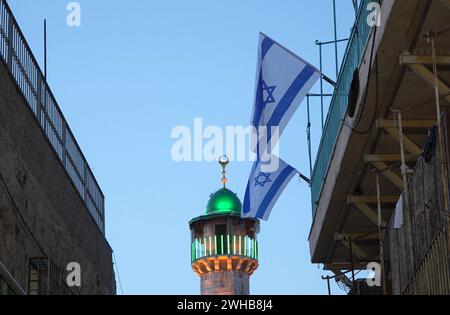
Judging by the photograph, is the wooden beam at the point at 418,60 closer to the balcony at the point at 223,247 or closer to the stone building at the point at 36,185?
the stone building at the point at 36,185

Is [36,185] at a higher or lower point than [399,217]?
higher

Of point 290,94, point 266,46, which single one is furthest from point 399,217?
point 266,46

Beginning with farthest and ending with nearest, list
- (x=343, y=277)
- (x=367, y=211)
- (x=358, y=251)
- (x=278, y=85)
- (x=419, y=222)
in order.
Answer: (x=343, y=277)
(x=358, y=251)
(x=278, y=85)
(x=367, y=211)
(x=419, y=222)

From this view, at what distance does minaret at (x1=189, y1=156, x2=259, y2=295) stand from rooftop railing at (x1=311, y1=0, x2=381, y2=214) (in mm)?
84820

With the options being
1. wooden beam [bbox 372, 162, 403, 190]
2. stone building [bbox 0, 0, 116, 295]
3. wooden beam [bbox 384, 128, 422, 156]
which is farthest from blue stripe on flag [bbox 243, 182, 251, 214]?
wooden beam [bbox 384, 128, 422, 156]

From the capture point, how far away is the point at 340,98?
31281mm

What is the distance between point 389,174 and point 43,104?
9.31m

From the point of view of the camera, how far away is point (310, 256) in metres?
39.2

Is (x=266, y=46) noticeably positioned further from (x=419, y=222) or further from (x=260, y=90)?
(x=419, y=222)

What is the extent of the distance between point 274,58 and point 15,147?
8874 mm

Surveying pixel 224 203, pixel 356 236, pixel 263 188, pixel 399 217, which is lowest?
pixel 399 217

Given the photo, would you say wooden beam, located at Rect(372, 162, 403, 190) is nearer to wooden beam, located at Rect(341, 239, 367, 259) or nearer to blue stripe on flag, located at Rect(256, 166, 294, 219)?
wooden beam, located at Rect(341, 239, 367, 259)

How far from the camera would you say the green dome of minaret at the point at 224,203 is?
124 m
